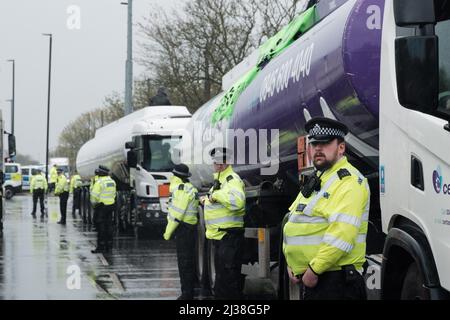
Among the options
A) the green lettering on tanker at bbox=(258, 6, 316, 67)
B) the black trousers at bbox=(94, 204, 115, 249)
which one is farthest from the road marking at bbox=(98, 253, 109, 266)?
the green lettering on tanker at bbox=(258, 6, 316, 67)

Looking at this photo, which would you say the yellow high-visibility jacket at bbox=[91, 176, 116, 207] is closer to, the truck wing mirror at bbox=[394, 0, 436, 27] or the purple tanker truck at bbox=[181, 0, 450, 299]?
the purple tanker truck at bbox=[181, 0, 450, 299]

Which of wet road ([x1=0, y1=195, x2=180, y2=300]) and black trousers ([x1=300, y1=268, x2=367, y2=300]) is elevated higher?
black trousers ([x1=300, y1=268, x2=367, y2=300])

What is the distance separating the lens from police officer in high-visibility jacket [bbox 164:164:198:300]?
1077cm

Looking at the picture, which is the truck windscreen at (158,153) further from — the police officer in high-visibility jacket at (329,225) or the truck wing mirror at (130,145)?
the police officer in high-visibility jacket at (329,225)

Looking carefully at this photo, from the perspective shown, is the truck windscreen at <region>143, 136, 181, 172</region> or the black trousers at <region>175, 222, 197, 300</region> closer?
the black trousers at <region>175, 222, 197, 300</region>

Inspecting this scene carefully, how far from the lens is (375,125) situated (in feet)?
20.7

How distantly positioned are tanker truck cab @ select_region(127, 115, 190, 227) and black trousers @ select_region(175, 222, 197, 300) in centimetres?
1011

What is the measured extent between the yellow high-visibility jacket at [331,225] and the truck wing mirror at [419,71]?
94 cm

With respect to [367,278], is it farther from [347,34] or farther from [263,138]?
[263,138]

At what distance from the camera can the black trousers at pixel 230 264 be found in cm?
967

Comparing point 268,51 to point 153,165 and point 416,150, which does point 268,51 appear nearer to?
point 416,150
